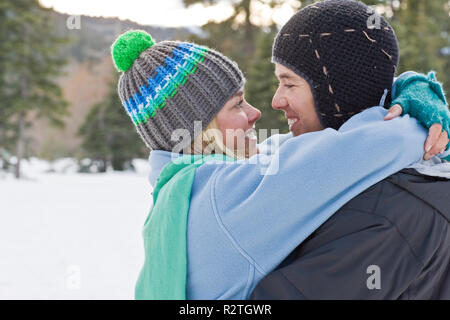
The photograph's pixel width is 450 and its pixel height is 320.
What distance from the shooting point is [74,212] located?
10.5 m

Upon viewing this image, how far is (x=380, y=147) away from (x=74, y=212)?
10.0m

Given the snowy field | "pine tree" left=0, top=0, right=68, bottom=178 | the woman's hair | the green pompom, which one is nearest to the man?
the woman's hair

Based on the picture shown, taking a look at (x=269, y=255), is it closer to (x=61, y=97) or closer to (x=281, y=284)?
(x=281, y=284)

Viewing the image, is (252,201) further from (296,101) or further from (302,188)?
(296,101)

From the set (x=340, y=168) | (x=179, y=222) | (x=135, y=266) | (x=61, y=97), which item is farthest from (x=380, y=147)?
(x=61, y=97)

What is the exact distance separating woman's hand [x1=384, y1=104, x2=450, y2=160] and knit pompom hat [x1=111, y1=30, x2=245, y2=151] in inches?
29.4

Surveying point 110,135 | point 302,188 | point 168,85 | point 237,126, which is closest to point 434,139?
point 302,188

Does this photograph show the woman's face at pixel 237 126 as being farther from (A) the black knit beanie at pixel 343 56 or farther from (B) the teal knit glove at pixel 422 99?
(B) the teal knit glove at pixel 422 99

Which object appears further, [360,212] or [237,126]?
[237,126]

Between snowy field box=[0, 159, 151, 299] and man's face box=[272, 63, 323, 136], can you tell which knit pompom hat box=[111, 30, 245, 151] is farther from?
snowy field box=[0, 159, 151, 299]

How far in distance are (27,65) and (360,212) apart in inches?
763

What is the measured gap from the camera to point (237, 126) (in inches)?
76.3

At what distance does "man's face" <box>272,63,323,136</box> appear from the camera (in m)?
1.70

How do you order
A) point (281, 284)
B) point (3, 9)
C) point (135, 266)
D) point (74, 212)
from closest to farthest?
point (281, 284)
point (135, 266)
point (74, 212)
point (3, 9)
